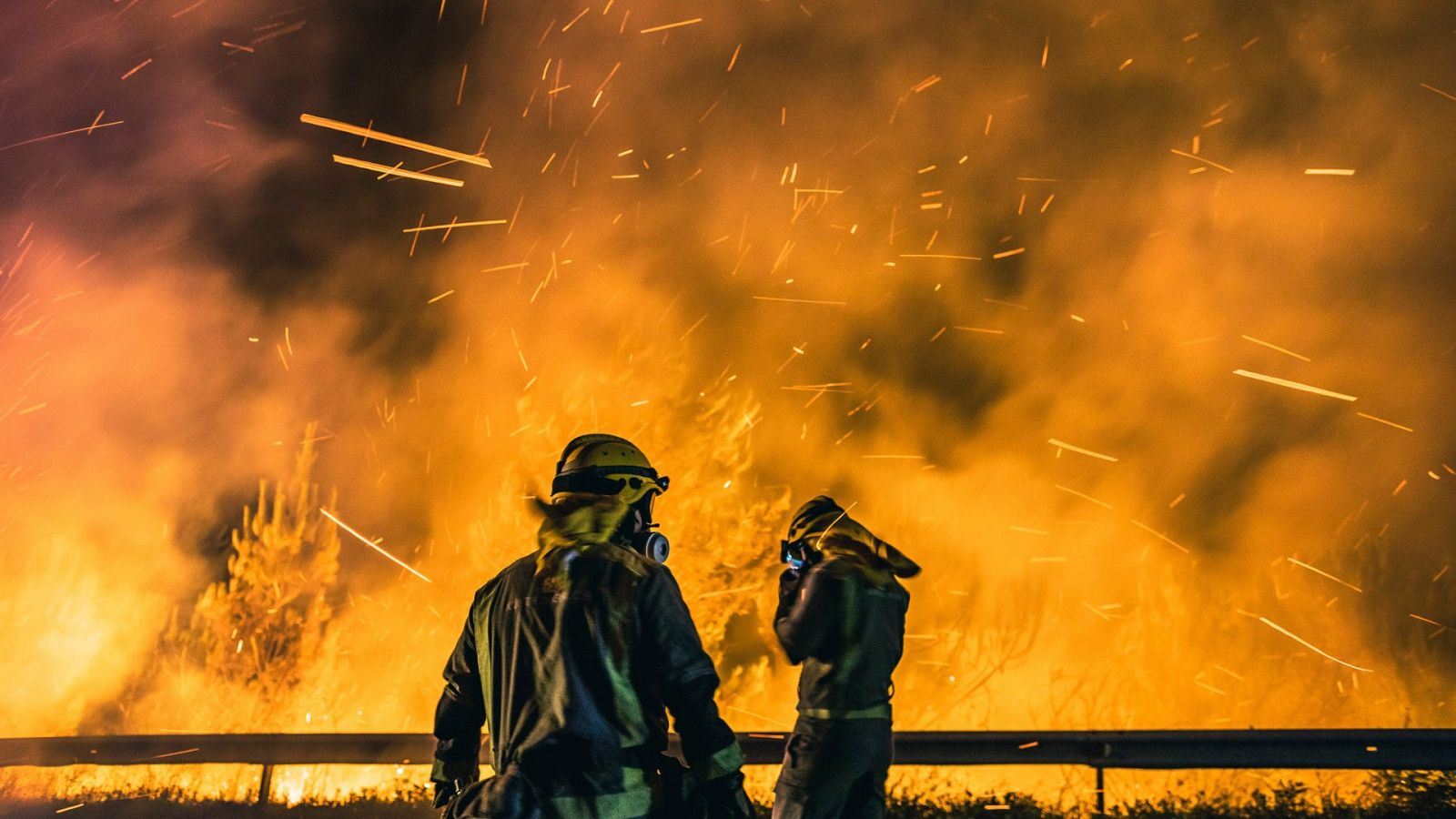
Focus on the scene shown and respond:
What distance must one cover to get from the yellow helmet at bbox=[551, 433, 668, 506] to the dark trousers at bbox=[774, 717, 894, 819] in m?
2.32

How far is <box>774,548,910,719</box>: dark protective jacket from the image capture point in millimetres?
5246

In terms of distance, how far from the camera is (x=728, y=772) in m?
3.00

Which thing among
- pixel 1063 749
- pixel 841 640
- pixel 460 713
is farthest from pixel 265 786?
pixel 1063 749

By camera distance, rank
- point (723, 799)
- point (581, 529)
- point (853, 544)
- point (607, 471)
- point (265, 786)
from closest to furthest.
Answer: point (723, 799), point (581, 529), point (607, 471), point (853, 544), point (265, 786)

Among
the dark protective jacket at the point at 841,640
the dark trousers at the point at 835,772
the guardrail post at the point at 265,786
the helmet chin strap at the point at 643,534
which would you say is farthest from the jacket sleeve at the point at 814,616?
the guardrail post at the point at 265,786

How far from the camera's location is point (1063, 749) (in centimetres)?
727

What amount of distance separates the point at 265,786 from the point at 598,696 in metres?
6.52

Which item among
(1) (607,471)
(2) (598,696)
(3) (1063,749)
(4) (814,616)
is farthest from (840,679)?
(3) (1063,749)

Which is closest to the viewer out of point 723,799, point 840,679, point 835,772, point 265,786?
point 723,799

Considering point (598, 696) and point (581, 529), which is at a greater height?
point (581, 529)

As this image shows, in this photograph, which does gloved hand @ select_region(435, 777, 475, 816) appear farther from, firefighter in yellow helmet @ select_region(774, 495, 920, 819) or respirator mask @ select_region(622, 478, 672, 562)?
firefighter in yellow helmet @ select_region(774, 495, 920, 819)

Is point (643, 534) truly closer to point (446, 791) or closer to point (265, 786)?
point (446, 791)

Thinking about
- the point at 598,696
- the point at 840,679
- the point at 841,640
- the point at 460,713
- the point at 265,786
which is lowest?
the point at 265,786

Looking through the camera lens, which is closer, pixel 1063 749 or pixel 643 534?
pixel 643 534
